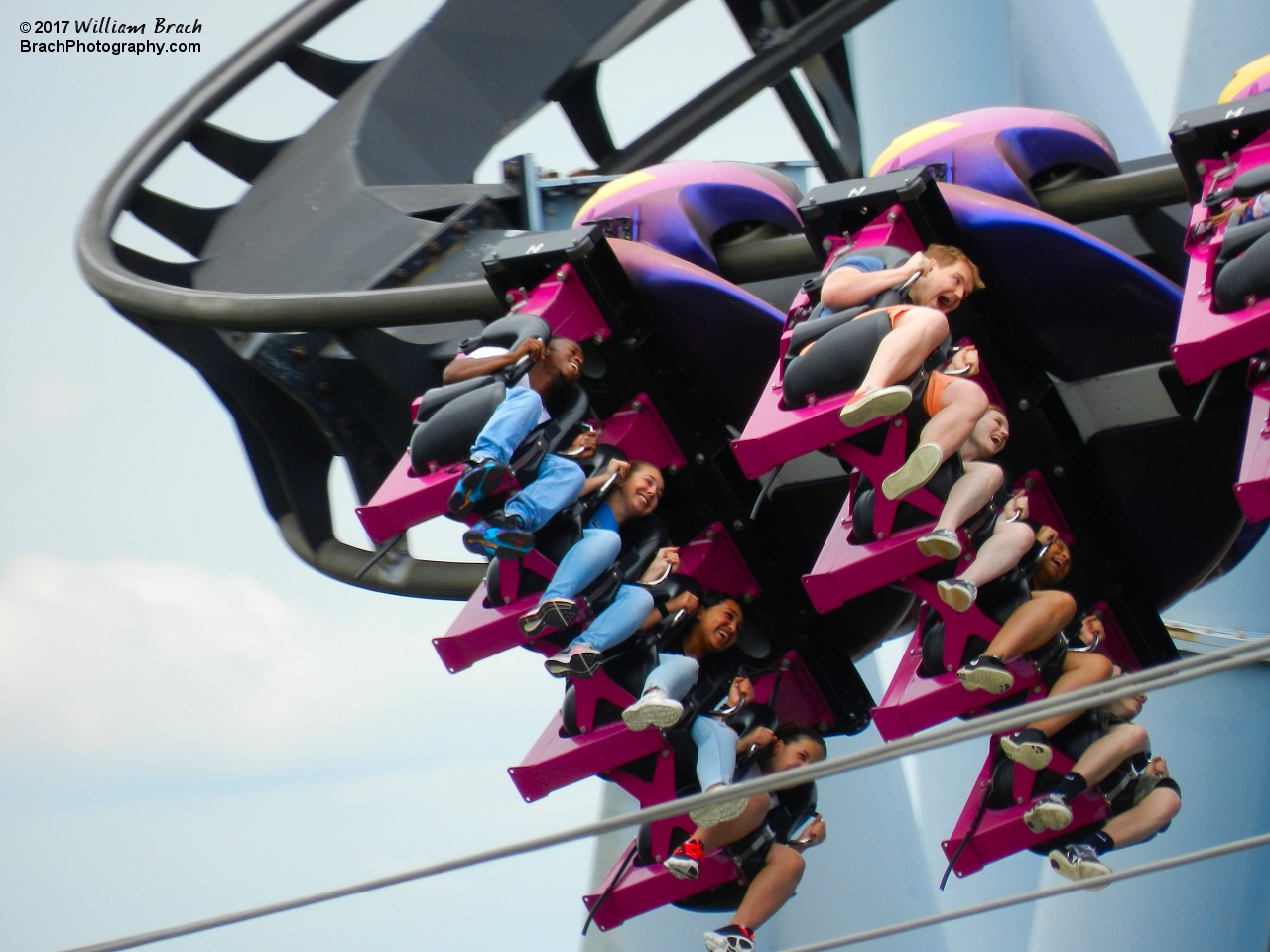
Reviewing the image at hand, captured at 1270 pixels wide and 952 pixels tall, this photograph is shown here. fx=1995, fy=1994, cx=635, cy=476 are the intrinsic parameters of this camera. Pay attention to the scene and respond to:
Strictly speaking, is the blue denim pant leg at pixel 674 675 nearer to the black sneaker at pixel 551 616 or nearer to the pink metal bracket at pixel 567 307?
the black sneaker at pixel 551 616

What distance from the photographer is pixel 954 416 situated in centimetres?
631

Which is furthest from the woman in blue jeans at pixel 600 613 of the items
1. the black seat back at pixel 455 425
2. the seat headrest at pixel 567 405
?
the black seat back at pixel 455 425

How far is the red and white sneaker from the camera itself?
6883 millimetres

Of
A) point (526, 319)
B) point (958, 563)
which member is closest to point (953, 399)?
point (958, 563)

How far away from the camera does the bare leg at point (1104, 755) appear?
645 centimetres

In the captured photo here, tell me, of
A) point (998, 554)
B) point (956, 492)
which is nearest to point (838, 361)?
point (956, 492)

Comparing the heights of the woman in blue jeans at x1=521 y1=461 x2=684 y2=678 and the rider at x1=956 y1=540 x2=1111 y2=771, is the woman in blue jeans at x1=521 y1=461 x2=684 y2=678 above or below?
above

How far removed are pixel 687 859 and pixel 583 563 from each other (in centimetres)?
111

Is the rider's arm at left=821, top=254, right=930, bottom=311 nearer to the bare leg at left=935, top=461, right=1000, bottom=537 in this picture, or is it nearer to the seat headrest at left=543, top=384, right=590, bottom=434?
the bare leg at left=935, top=461, right=1000, bottom=537

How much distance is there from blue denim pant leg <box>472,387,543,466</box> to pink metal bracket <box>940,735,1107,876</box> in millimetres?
1850

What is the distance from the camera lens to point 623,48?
912 centimetres

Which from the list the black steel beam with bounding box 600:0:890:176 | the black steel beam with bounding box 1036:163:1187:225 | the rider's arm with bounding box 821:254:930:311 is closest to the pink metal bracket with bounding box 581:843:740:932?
the rider's arm with bounding box 821:254:930:311

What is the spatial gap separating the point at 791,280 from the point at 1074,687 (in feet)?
7.52

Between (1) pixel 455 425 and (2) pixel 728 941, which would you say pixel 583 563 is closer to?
(1) pixel 455 425
